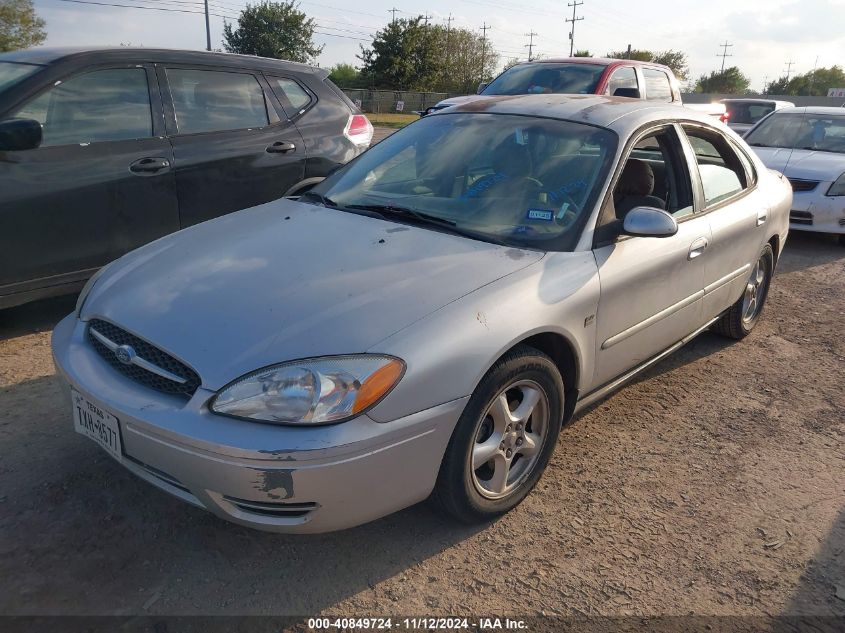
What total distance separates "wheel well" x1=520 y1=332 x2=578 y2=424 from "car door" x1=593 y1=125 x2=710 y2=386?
0.17 m

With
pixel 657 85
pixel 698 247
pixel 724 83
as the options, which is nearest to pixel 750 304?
pixel 698 247

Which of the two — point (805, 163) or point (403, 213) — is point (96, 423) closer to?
point (403, 213)

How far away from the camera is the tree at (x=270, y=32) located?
2088 inches

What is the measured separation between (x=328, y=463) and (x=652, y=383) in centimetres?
263

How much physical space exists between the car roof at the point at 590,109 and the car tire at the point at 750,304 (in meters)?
1.34

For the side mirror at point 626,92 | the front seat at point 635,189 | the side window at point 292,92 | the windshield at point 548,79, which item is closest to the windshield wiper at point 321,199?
the front seat at point 635,189

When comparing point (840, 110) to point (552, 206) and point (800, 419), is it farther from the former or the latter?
point (552, 206)

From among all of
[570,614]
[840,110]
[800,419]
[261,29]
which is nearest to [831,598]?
[570,614]

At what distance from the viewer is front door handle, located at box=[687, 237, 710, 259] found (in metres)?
3.54

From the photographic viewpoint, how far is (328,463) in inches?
81.9

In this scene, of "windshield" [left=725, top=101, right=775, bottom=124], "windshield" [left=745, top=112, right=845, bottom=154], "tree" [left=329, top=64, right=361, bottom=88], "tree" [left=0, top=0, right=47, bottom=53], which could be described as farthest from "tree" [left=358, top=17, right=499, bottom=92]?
"windshield" [left=745, top=112, right=845, bottom=154]

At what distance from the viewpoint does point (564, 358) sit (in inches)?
115

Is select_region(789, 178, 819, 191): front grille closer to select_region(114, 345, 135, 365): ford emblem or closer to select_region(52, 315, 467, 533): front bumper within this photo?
select_region(52, 315, 467, 533): front bumper

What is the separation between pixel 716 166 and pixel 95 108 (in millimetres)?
3883
